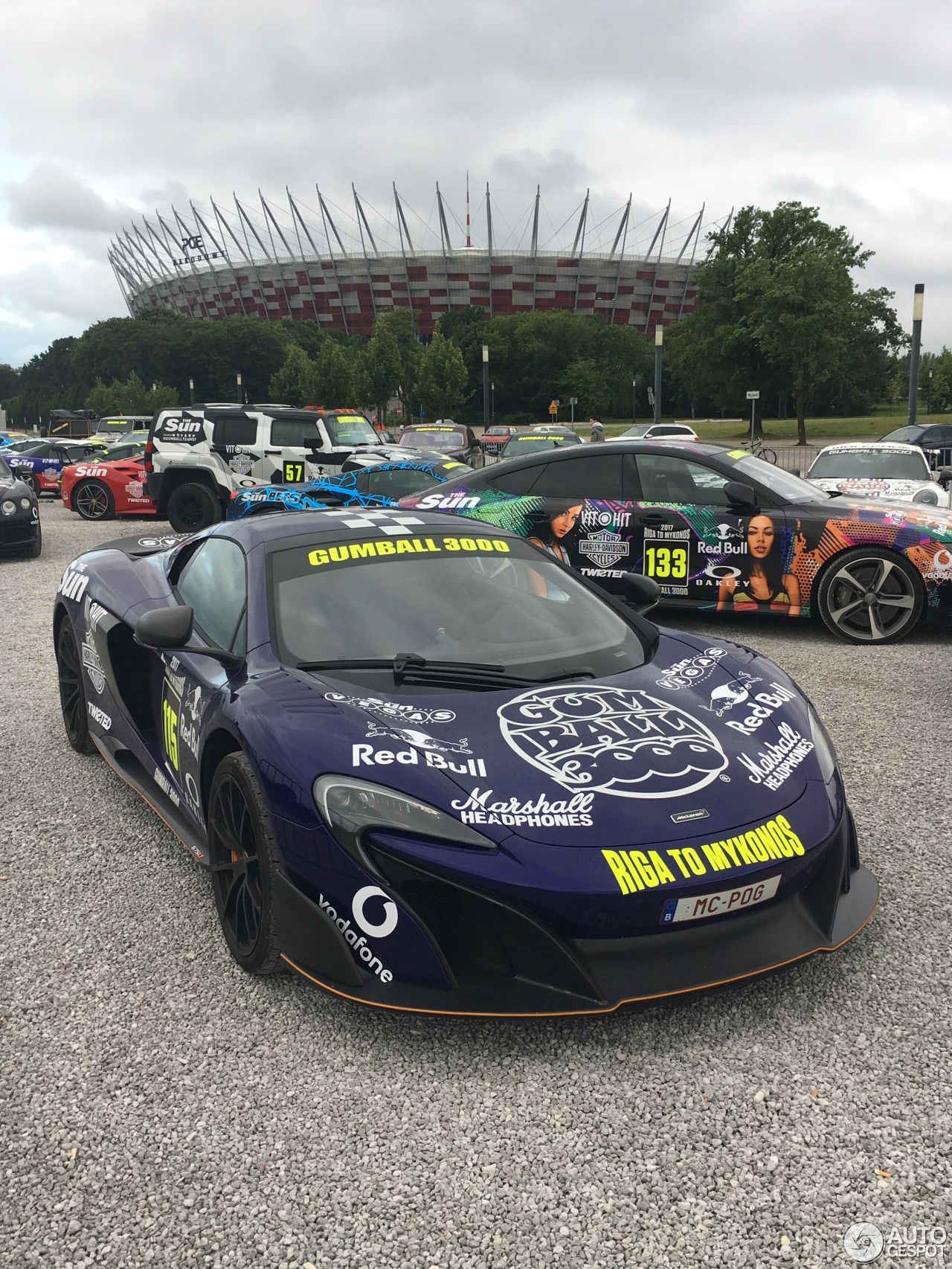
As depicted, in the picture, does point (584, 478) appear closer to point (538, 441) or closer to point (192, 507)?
point (192, 507)

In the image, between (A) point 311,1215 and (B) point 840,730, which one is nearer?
(A) point 311,1215

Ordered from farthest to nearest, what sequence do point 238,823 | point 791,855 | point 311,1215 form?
point 238,823
point 791,855
point 311,1215

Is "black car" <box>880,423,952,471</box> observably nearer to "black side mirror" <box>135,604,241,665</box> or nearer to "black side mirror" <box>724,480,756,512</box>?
"black side mirror" <box>724,480,756,512</box>

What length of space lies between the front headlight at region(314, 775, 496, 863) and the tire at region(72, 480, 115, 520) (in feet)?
56.4

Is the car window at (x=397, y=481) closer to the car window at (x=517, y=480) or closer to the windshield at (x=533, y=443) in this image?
the car window at (x=517, y=480)

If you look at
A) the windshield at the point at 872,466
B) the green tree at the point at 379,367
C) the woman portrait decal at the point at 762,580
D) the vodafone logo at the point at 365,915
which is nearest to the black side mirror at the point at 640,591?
the vodafone logo at the point at 365,915

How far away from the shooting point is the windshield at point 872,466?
1163cm

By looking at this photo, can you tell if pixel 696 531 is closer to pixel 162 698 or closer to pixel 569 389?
pixel 162 698

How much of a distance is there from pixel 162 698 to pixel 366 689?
45.2 inches

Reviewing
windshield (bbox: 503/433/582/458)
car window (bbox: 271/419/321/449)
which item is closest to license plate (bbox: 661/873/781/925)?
car window (bbox: 271/419/321/449)

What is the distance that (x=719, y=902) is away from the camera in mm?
2453

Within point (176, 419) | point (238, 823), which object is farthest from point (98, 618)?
point (176, 419)

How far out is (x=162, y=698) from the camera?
3789 millimetres

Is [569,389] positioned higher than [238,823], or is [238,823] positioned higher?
[569,389]
